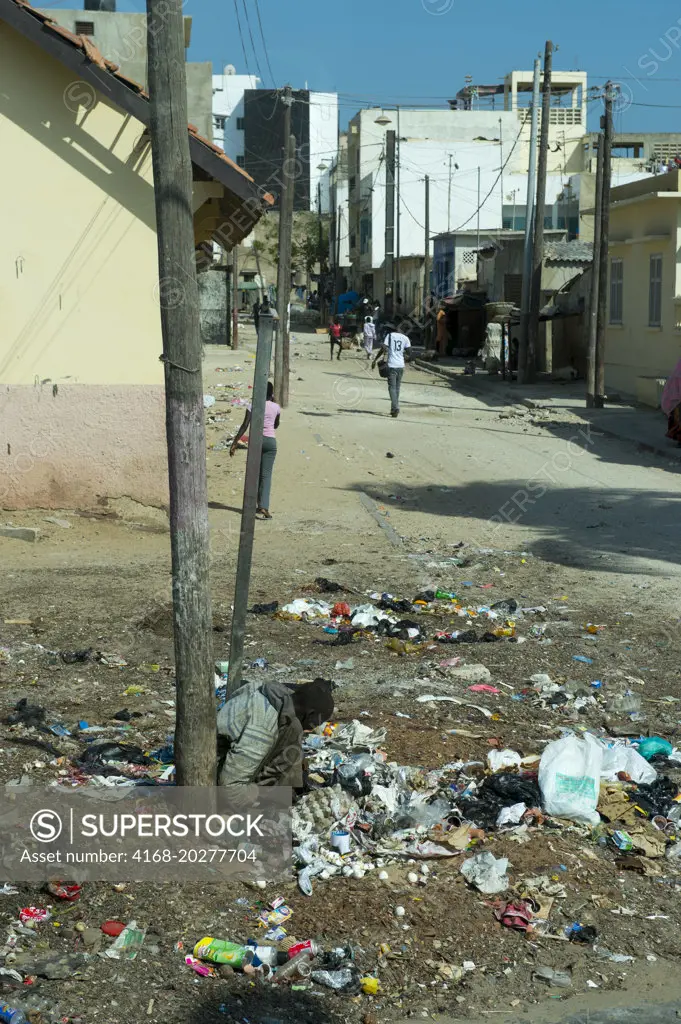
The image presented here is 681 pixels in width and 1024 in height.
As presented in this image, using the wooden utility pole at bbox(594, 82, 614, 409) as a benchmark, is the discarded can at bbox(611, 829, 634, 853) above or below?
below

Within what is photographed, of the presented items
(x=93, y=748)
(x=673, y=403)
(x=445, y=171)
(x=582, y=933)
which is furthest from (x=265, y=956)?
(x=445, y=171)

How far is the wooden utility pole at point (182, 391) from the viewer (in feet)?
13.7

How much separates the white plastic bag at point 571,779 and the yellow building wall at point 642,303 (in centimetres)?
2031

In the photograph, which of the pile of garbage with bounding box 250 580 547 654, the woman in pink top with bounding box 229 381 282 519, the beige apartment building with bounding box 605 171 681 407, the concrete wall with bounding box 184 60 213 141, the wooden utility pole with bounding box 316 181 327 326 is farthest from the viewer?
the wooden utility pole with bounding box 316 181 327 326

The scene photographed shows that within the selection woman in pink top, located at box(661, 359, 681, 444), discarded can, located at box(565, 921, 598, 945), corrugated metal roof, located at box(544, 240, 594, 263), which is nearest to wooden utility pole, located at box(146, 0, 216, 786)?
discarded can, located at box(565, 921, 598, 945)

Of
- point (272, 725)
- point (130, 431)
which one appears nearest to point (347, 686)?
point (272, 725)

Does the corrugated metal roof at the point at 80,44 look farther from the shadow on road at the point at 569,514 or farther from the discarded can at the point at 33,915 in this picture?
the discarded can at the point at 33,915

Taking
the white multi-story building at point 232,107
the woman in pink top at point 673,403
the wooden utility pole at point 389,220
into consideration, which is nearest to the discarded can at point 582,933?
the woman in pink top at point 673,403

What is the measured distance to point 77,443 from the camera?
462 inches

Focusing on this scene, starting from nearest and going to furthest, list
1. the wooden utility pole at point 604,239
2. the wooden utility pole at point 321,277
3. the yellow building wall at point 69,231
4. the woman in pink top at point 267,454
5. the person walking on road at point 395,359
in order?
the yellow building wall at point 69,231 → the woman in pink top at point 267,454 → the person walking on road at point 395,359 → the wooden utility pole at point 604,239 → the wooden utility pole at point 321,277

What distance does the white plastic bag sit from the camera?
16.5 feet

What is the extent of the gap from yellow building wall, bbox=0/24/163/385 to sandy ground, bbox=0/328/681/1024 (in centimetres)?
167

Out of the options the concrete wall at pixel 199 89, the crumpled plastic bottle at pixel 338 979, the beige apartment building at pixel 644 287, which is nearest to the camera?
the crumpled plastic bottle at pixel 338 979

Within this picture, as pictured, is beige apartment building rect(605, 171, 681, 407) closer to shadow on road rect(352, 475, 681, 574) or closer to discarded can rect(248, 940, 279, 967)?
shadow on road rect(352, 475, 681, 574)
